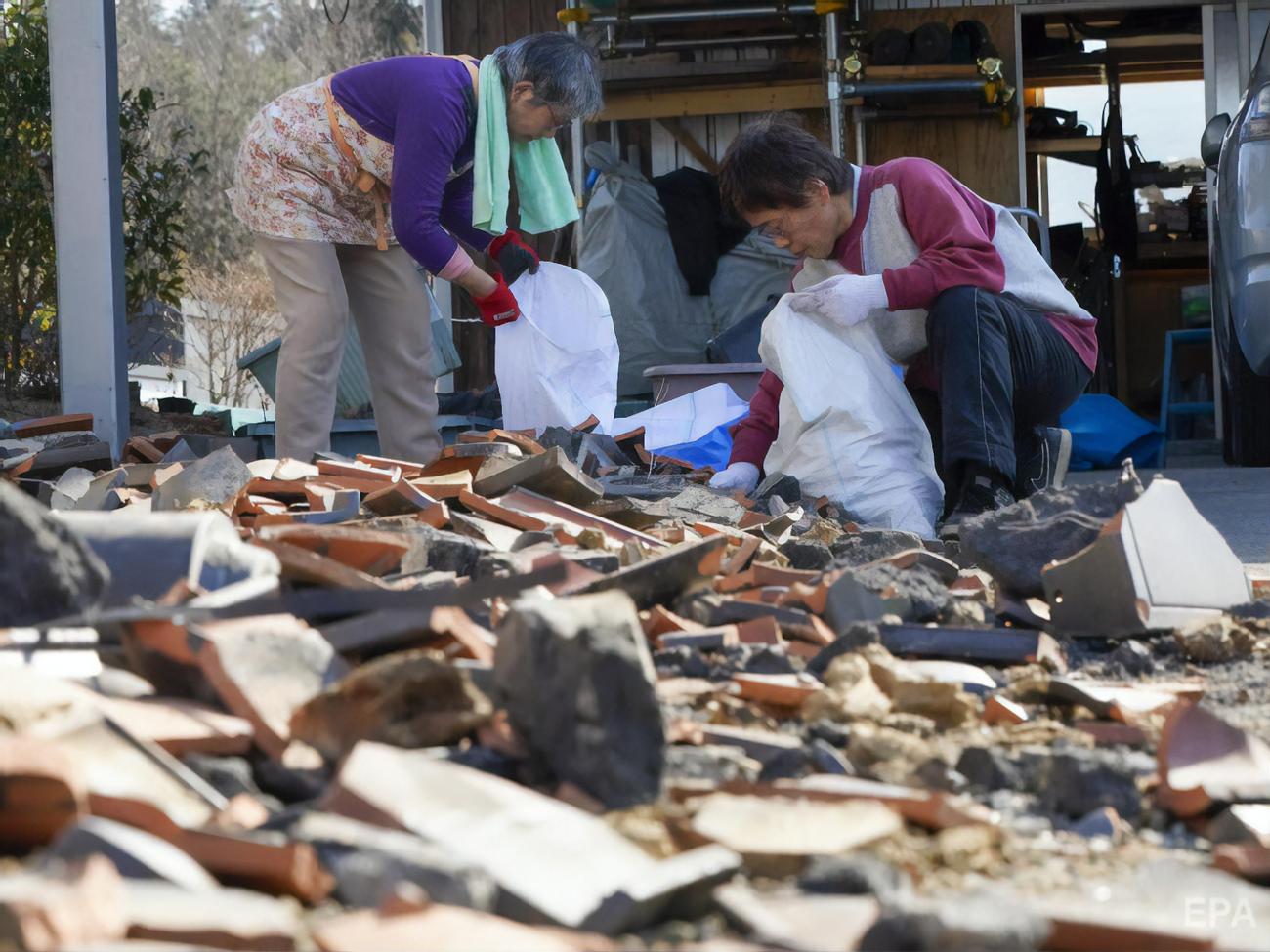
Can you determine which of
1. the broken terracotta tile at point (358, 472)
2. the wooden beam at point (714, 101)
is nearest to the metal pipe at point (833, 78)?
the wooden beam at point (714, 101)

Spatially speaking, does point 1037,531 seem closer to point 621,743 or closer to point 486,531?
point 486,531

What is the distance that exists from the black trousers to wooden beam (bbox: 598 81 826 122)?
4146mm

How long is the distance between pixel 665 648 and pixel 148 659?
2.30ft

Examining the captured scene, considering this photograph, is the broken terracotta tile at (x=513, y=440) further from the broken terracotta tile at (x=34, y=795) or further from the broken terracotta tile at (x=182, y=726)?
the broken terracotta tile at (x=34, y=795)

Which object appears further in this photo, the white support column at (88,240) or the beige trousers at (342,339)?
the white support column at (88,240)

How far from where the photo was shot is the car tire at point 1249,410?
6348 millimetres

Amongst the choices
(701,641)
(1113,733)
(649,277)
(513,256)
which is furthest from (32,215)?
(1113,733)

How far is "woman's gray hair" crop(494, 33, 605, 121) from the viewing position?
160 inches

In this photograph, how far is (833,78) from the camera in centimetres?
720

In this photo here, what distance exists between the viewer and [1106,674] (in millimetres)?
2273

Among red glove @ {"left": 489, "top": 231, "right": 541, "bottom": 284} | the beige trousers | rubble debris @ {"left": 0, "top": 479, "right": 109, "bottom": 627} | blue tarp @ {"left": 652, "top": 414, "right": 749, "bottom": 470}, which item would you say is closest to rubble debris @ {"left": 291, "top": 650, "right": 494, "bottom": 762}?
rubble debris @ {"left": 0, "top": 479, "right": 109, "bottom": 627}

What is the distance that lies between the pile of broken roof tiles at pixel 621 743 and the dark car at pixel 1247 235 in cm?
346

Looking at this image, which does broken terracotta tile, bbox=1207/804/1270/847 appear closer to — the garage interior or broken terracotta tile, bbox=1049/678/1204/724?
broken terracotta tile, bbox=1049/678/1204/724

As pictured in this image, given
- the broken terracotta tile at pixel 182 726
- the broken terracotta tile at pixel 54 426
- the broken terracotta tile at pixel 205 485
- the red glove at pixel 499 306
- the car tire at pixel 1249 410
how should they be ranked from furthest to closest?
the car tire at pixel 1249 410, the broken terracotta tile at pixel 54 426, the red glove at pixel 499 306, the broken terracotta tile at pixel 205 485, the broken terracotta tile at pixel 182 726
